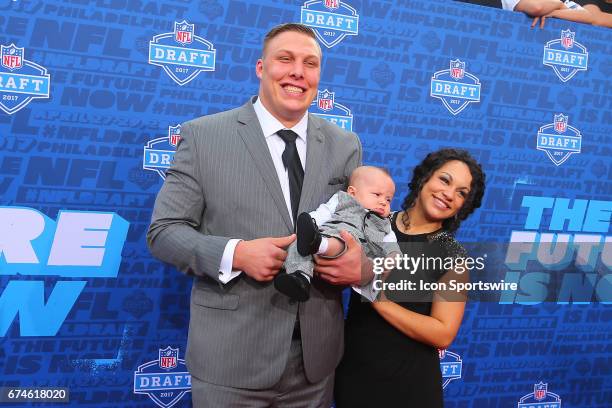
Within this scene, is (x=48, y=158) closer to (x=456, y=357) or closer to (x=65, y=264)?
(x=65, y=264)

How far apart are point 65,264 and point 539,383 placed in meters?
2.72

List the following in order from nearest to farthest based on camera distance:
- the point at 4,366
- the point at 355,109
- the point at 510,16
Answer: the point at 4,366 < the point at 355,109 < the point at 510,16

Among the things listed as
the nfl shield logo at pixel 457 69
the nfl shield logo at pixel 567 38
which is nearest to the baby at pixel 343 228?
the nfl shield logo at pixel 457 69

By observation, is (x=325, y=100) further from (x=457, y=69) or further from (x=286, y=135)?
(x=286, y=135)

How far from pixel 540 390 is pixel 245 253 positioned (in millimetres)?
2555

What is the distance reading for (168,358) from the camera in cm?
278

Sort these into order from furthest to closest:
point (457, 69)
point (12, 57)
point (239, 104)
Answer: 1. point (457, 69)
2. point (239, 104)
3. point (12, 57)

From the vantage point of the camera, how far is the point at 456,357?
3.28 m

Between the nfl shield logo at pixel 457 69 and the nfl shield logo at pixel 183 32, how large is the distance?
1.41 m

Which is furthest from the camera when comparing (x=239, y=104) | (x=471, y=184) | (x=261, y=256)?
(x=239, y=104)

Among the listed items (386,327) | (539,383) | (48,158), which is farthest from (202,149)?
(539,383)

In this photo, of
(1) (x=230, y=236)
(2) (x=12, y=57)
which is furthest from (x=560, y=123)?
(2) (x=12, y=57)

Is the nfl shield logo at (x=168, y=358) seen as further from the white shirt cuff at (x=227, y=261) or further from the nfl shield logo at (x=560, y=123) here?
the nfl shield logo at (x=560, y=123)

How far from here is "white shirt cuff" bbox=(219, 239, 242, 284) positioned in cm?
168
